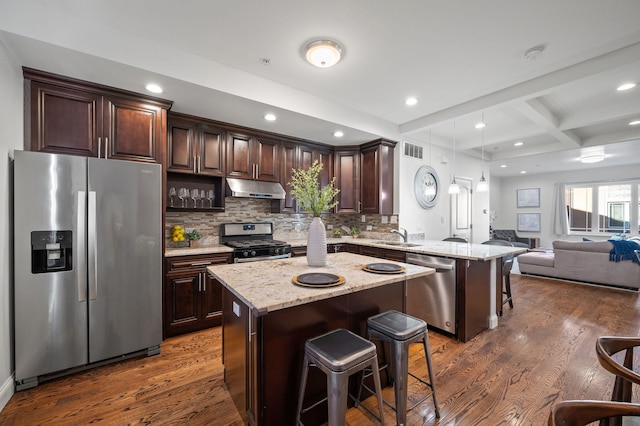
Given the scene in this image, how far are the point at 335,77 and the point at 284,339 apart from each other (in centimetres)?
252

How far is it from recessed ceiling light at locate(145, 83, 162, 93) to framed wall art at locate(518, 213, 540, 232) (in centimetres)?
1095

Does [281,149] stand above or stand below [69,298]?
above

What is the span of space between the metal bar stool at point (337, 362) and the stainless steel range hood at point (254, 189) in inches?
93.1

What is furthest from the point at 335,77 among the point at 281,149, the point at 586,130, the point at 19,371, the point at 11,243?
the point at 586,130

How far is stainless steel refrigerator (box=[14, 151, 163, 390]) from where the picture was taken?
1962mm

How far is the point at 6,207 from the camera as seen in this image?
6.26 feet

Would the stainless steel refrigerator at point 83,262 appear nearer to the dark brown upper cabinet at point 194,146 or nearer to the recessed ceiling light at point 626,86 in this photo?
the dark brown upper cabinet at point 194,146

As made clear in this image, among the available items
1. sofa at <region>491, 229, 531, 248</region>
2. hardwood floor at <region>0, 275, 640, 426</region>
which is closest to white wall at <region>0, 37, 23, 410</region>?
hardwood floor at <region>0, 275, 640, 426</region>

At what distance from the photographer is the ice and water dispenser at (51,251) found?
198 cm

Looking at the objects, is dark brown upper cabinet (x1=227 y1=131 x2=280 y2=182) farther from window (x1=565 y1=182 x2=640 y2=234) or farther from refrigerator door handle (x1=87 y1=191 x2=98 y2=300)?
window (x1=565 y1=182 x2=640 y2=234)

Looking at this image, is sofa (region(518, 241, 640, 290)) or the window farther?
the window

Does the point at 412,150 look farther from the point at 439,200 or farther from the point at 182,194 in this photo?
the point at 182,194

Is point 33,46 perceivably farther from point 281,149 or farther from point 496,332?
point 496,332

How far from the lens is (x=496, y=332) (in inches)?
116
